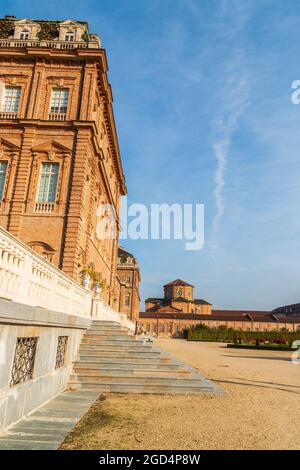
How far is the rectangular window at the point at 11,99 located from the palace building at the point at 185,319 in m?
71.7

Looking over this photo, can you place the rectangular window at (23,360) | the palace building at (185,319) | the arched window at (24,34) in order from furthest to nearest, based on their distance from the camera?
the palace building at (185,319) → the arched window at (24,34) → the rectangular window at (23,360)

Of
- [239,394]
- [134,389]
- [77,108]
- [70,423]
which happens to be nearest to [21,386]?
[70,423]

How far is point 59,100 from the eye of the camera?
70.8 feet

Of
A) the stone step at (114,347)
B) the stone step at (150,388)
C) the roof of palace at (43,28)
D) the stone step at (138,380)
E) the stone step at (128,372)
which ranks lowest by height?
the stone step at (150,388)

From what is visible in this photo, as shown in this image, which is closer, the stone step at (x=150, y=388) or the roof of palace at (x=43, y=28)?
the stone step at (x=150, y=388)

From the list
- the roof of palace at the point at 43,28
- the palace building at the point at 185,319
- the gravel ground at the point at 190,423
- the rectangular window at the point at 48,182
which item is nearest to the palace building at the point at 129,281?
the palace building at the point at 185,319

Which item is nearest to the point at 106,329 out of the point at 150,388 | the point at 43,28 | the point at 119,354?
the point at 119,354

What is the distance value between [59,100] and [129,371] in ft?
59.1

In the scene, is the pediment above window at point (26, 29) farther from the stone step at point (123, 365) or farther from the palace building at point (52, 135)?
the stone step at point (123, 365)

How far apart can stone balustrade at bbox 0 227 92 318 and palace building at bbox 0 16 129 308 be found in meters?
9.05

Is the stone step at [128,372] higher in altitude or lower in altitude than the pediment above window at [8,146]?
lower

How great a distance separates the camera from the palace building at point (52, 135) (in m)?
19.0

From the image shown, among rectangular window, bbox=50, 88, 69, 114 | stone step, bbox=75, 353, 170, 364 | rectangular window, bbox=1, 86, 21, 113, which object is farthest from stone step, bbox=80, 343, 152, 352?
rectangular window, bbox=1, 86, 21, 113

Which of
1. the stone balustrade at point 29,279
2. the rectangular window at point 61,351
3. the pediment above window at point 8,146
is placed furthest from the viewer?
the pediment above window at point 8,146
